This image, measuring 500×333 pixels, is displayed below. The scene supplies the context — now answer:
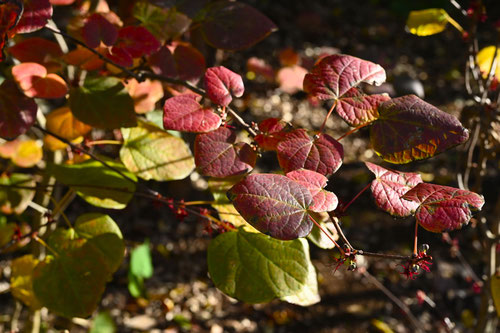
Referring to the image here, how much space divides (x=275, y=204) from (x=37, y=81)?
1.82 ft

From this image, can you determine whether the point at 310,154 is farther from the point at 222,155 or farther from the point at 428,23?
the point at 428,23

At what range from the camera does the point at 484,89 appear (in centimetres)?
113

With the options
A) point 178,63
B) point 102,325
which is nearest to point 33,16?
point 178,63

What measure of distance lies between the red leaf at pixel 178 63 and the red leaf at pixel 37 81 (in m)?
0.18

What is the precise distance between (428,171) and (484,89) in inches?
80.3

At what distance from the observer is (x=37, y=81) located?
0.89 metres

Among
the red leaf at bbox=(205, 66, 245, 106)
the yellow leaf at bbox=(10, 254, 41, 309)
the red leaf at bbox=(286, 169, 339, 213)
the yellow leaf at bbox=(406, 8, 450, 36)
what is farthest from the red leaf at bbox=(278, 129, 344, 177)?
the yellow leaf at bbox=(10, 254, 41, 309)

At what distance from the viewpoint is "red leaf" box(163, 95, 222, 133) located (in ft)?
2.43

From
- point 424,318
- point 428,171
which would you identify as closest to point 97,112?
point 424,318

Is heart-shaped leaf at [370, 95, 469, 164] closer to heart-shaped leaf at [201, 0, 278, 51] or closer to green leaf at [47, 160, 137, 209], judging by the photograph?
heart-shaped leaf at [201, 0, 278, 51]

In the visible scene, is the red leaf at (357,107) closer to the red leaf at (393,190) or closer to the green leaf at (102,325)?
the red leaf at (393,190)

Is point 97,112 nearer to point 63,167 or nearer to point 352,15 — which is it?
point 63,167

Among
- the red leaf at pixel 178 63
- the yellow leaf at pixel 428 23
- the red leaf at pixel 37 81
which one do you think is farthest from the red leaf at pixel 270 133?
the yellow leaf at pixel 428 23

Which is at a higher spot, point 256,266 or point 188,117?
point 188,117
